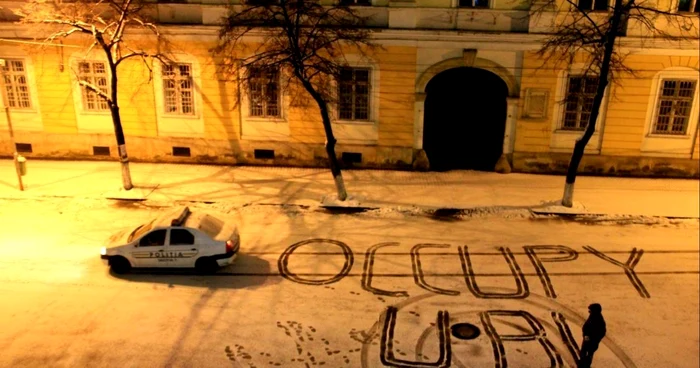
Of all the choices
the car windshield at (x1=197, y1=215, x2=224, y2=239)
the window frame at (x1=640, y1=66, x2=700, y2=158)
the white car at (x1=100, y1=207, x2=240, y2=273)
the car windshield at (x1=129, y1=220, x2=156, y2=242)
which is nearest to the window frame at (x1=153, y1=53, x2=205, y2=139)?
the car windshield at (x1=197, y1=215, x2=224, y2=239)

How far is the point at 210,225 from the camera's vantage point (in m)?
14.0

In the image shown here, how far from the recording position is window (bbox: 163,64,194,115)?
70.7 ft

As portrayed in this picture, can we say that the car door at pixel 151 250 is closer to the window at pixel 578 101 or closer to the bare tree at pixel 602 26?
the bare tree at pixel 602 26

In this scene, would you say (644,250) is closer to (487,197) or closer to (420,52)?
(487,197)

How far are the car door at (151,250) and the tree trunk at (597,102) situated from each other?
41.0 feet

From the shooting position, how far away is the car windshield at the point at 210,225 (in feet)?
44.6

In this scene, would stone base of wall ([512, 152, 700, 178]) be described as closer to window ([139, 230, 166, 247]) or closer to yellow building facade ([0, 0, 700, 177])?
yellow building facade ([0, 0, 700, 177])

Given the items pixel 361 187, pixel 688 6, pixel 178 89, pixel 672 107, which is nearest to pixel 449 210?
pixel 361 187

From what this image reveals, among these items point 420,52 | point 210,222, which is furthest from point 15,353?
point 420,52

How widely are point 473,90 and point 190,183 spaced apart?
11413 millimetres

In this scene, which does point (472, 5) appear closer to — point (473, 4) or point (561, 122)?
point (473, 4)

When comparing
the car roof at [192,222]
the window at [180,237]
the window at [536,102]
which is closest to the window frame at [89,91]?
the car roof at [192,222]

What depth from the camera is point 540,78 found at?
20.8 m

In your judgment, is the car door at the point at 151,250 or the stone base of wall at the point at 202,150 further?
the stone base of wall at the point at 202,150
